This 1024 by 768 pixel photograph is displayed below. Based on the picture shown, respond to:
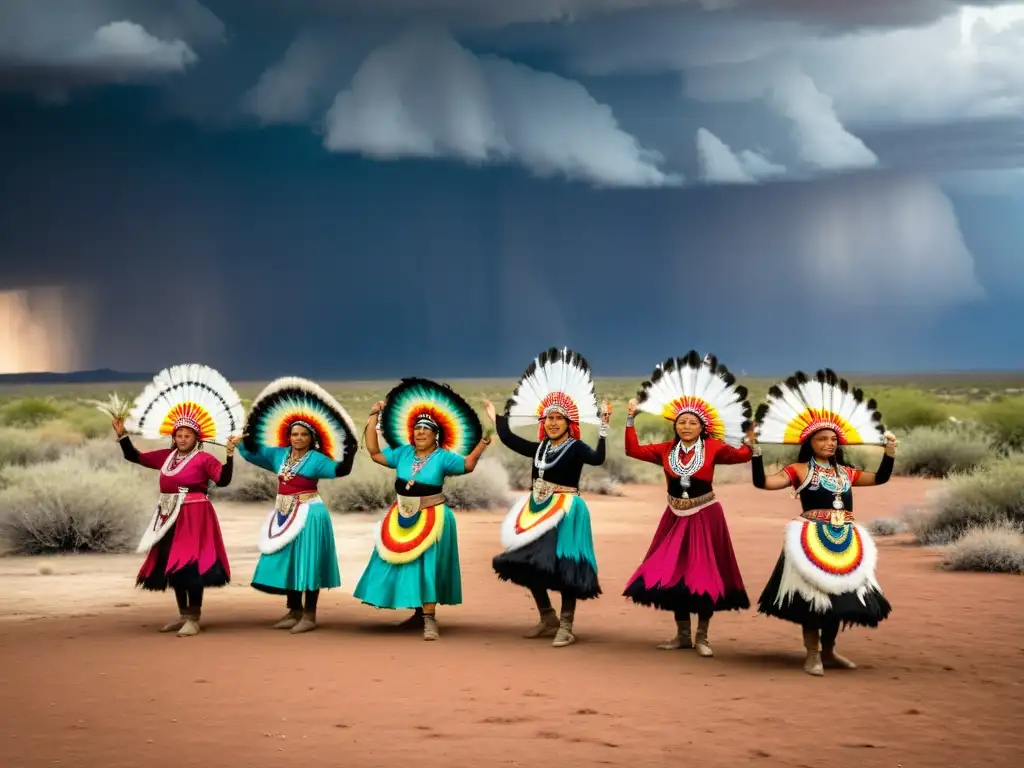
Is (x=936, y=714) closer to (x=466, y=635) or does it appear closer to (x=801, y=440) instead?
(x=801, y=440)

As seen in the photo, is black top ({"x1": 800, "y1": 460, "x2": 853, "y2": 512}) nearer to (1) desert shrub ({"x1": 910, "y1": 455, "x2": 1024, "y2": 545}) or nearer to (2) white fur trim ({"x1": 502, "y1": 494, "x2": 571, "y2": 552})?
(2) white fur trim ({"x1": 502, "y1": 494, "x2": 571, "y2": 552})

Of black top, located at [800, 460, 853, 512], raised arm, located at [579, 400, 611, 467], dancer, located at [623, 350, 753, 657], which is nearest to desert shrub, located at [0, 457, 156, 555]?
raised arm, located at [579, 400, 611, 467]

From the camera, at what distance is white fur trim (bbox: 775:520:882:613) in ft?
33.8

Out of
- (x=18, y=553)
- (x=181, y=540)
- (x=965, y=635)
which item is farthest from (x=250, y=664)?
(x=18, y=553)

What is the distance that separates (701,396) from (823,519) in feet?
4.98

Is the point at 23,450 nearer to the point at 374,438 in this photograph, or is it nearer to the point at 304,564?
the point at 304,564

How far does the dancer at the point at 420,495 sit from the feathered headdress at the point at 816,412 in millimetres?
2681

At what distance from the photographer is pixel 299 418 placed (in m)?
12.6

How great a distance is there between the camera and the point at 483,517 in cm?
2528

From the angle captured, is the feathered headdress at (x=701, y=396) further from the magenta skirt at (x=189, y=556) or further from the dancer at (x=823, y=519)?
the magenta skirt at (x=189, y=556)

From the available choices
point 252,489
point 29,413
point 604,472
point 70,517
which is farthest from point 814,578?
point 29,413

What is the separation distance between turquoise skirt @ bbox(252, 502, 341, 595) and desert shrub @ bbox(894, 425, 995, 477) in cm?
2307

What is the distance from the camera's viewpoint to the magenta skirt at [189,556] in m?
11.9

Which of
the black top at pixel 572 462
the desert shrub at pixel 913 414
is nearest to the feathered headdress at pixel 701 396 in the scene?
the black top at pixel 572 462
